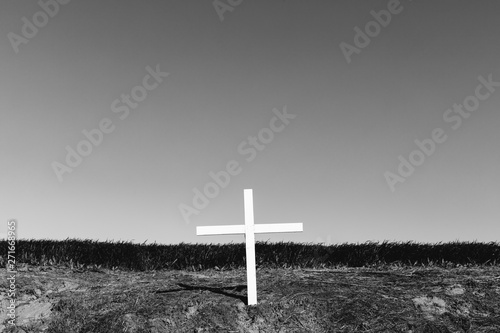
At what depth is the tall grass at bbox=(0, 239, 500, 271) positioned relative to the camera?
1465 centimetres

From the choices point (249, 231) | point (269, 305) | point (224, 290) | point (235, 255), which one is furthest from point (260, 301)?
point (235, 255)

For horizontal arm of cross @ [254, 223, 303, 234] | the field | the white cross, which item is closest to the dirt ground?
the field

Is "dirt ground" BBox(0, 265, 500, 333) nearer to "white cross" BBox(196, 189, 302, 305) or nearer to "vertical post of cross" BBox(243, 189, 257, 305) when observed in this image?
"vertical post of cross" BBox(243, 189, 257, 305)

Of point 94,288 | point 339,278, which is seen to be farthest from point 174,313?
point 339,278

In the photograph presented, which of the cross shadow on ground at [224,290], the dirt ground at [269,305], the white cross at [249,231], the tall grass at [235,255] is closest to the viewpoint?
the dirt ground at [269,305]

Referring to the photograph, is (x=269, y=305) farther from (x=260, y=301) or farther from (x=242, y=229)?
(x=242, y=229)

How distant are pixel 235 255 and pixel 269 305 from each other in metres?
5.99

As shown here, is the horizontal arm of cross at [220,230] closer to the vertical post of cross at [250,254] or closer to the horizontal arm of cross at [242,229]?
the horizontal arm of cross at [242,229]

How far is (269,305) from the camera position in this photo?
8.91m

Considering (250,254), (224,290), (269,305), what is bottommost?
(269,305)

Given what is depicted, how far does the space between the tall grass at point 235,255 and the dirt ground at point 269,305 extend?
129 inches

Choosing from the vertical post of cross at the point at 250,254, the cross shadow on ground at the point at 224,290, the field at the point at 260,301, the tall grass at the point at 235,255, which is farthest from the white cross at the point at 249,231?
the tall grass at the point at 235,255

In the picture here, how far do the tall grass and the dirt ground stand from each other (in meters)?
3.27

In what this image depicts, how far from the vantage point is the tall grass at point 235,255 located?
14648 millimetres
